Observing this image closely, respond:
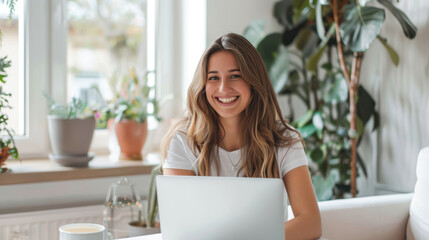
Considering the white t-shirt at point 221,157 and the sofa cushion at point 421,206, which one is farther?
the sofa cushion at point 421,206

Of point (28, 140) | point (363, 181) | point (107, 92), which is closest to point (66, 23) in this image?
point (107, 92)

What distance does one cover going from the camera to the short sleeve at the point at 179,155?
72.4 inches

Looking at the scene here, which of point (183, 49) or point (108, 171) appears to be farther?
point (183, 49)

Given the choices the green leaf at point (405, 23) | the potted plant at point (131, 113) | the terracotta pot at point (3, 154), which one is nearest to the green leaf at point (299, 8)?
the green leaf at point (405, 23)

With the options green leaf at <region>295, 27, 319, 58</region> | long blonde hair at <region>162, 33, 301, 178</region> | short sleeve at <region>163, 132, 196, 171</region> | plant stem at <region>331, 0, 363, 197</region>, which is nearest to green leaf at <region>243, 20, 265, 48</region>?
green leaf at <region>295, 27, 319, 58</region>

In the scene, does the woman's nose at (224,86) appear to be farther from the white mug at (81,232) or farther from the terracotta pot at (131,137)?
the terracotta pot at (131,137)

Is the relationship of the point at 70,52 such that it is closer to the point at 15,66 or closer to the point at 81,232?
the point at 15,66

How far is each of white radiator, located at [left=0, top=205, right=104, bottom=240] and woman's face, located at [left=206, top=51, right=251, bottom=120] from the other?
0.86 meters

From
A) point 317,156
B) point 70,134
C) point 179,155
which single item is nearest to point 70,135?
point 70,134

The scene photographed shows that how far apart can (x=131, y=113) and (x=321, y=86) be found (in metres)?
1.01

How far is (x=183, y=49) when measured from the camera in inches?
→ 113

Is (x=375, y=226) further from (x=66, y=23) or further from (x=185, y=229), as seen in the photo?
(x=66, y=23)

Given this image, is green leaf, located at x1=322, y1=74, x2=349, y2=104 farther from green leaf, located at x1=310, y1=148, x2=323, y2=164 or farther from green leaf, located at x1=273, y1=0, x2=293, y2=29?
green leaf, located at x1=273, y1=0, x2=293, y2=29

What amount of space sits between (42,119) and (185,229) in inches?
59.1
